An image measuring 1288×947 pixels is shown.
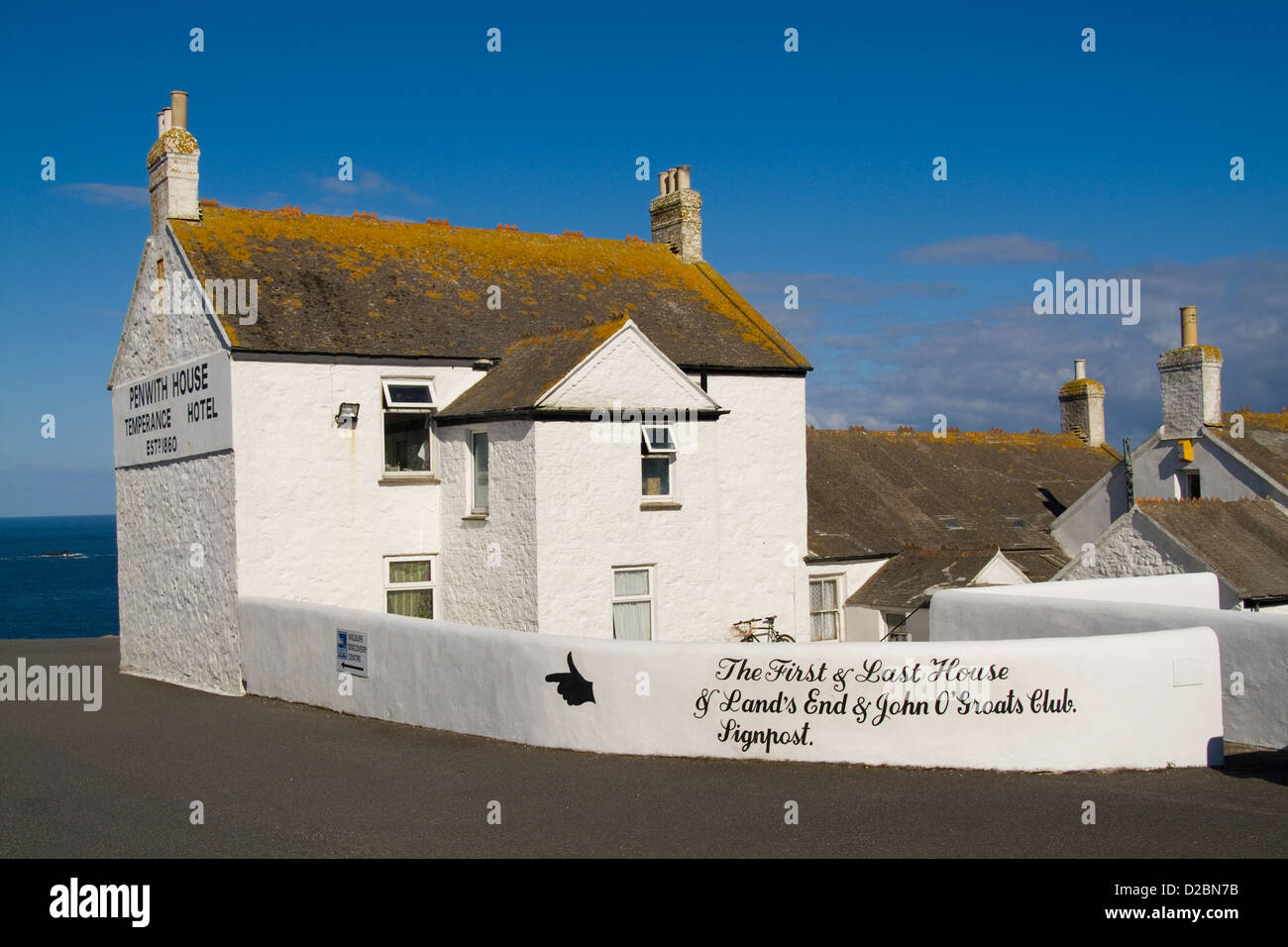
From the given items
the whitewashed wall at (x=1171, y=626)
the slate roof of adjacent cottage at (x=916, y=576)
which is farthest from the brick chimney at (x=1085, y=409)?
the whitewashed wall at (x=1171, y=626)

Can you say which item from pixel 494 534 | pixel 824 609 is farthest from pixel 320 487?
pixel 824 609

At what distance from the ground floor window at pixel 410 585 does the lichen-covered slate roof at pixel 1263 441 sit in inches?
667

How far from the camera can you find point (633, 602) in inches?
693

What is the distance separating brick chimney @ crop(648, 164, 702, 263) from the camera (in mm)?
24109

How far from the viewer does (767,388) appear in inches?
824

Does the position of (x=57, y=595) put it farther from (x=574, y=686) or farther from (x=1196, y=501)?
(x=574, y=686)

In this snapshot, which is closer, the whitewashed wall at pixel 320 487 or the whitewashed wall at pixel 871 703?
the whitewashed wall at pixel 871 703

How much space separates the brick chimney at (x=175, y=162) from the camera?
64.2ft

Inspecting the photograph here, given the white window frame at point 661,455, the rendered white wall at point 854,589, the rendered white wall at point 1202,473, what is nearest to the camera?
the white window frame at point 661,455

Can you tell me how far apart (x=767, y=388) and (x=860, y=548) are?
4170mm

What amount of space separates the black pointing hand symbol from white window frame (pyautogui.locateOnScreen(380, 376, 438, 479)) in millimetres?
7510

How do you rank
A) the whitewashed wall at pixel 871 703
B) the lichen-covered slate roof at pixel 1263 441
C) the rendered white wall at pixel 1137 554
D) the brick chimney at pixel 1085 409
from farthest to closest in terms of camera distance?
1. the brick chimney at pixel 1085 409
2. the lichen-covered slate roof at pixel 1263 441
3. the rendered white wall at pixel 1137 554
4. the whitewashed wall at pixel 871 703

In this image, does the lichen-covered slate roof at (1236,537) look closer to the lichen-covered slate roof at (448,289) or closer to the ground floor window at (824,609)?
the ground floor window at (824,609)
